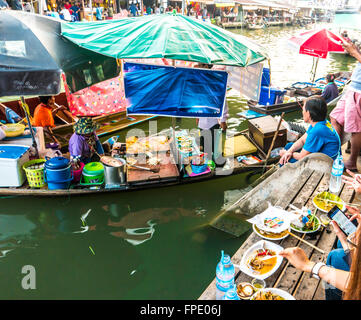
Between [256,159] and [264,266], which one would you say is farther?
[256,159]

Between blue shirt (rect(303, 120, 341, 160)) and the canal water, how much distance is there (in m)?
1.83

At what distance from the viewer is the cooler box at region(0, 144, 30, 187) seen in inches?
209

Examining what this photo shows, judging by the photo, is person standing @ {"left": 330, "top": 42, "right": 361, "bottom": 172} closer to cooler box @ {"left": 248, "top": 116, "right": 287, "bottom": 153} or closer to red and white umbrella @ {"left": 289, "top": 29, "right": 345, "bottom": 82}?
cooler box @ {"left": 248, "top": 116, "right": 287, "bottom": 153}

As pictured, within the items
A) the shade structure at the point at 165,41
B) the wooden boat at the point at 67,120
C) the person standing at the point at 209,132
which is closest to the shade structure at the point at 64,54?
the shade structure at the point at 165,41

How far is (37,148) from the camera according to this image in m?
6.23

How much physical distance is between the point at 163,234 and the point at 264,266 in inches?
104

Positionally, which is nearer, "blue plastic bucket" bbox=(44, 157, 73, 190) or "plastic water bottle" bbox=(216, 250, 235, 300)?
"plastic water bottle" bbox=(216, 250, 235, 300)

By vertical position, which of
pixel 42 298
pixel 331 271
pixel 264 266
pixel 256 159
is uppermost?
pixel 331 271

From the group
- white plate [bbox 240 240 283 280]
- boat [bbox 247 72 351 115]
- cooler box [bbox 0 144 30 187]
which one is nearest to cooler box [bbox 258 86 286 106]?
boat [bbox 247 72 351 115]

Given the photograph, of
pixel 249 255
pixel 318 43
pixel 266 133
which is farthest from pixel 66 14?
pixel 249 255

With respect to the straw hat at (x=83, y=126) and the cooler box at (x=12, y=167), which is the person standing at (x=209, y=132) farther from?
the cooler box at (x=12, y=167)

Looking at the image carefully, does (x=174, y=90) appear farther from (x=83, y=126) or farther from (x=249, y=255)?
(x=249, y=255)

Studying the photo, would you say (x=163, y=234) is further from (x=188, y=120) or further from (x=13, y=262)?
(x=188, y=120)

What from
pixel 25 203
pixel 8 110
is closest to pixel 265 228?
pixel 25 203
